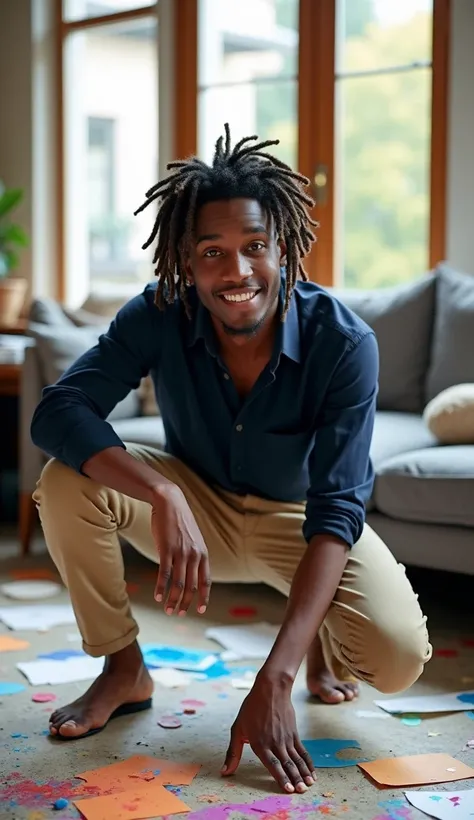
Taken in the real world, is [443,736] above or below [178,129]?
below

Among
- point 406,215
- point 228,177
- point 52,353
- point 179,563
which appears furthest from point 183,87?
point 179,563

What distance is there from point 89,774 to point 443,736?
→ 66 centimetres

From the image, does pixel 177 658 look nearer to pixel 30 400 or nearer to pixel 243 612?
pixel 243 612

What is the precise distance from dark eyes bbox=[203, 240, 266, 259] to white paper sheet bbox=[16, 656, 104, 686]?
974 mm

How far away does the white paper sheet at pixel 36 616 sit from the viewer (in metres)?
2.85

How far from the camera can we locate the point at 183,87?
16.0 feet

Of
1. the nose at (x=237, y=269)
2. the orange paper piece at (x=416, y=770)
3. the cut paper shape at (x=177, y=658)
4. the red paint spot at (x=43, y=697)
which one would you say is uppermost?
the nose at (x=237, y=269)

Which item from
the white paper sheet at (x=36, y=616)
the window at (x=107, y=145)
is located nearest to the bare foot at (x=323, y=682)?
the white paper sheet at (x=36, y=616)

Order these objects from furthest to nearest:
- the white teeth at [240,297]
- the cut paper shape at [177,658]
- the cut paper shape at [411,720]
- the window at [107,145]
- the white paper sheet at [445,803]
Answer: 1. the window at [107,145]
2. the cut paper shape at [177,658]
3. the cut paper shape at [411,720]
4. the white teeth at [240,297]
5. the white paper sheet at [445,803]

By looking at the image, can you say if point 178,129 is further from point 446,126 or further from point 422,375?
point 422,375

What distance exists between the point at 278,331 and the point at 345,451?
0.28 meters

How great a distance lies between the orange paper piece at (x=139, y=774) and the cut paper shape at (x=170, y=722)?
156 mm

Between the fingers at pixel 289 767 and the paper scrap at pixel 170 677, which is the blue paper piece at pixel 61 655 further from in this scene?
the fingers at pixel 289 767

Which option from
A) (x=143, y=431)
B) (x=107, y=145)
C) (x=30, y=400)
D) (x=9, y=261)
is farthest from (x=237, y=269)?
(x=107, y=145)
